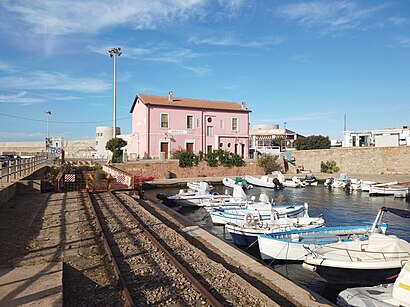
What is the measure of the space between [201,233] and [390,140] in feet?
139

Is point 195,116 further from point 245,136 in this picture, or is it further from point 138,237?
point 138,237

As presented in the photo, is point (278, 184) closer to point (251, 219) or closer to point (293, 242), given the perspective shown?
point (251, 219)

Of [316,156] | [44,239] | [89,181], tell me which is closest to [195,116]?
[316,156]

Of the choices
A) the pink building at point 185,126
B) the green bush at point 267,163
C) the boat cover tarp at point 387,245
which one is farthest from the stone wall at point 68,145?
the boat cover tarp at point 387,245

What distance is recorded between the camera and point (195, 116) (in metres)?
42.4

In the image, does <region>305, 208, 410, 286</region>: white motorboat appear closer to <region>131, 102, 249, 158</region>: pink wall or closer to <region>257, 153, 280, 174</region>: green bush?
<region>131, 102, 249, 158</region>: pink wall

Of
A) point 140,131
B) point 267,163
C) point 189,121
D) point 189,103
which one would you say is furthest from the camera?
point 189,103

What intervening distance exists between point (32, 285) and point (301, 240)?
8335mm

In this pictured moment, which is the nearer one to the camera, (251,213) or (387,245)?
(387,245)

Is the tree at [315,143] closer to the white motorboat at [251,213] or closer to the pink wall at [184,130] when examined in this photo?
the pink wall at [184,130]

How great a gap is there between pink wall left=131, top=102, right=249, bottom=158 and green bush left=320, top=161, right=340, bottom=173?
11.2 metres

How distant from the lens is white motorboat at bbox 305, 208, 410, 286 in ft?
29.8

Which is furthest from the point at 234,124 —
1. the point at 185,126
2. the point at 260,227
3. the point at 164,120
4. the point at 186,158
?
the point at 260,227

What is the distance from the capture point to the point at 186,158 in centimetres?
3825
